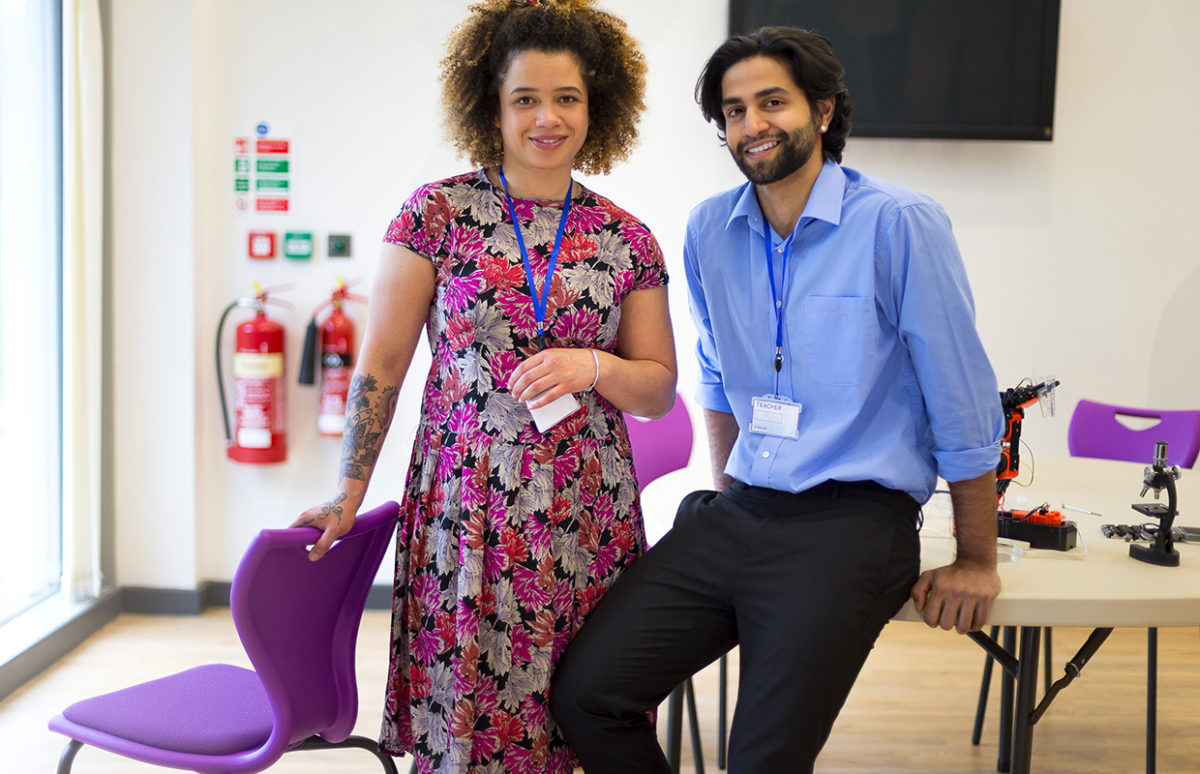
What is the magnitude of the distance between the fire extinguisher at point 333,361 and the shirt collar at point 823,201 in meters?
2.37

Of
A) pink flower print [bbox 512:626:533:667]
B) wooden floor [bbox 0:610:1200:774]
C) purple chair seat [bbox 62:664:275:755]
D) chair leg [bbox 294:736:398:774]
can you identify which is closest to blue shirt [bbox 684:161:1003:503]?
pink flower print [bbox 512:626:533:667]

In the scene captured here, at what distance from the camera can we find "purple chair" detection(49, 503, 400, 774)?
1537 mm

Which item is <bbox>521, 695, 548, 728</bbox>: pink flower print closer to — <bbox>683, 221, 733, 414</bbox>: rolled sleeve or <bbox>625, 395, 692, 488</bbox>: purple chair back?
<bbox>683, 221, 733, 414</bbox>: rolled sleeve

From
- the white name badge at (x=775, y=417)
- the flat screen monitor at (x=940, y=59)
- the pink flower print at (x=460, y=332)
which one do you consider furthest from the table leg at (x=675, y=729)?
the flat screen monitor at (x=940, y=59)

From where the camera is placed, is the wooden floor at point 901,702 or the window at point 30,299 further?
the window at point 30,299

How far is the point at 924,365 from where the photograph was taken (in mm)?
1618

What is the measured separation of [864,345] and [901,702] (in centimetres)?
200

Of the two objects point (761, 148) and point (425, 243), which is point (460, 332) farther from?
point (761, 148)

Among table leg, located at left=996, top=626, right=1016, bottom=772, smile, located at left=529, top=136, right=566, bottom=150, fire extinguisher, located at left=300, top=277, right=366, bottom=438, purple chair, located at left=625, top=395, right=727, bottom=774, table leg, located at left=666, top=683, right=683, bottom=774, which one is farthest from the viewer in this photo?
fire extinguisher, located at left=300, top=277, right=366, bottom=438

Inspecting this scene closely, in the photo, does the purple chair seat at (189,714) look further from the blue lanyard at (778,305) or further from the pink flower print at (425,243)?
the blue lanyard at (778,305)

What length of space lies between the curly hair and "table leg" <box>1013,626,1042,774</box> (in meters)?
1.23

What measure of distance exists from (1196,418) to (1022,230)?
108 centimetres

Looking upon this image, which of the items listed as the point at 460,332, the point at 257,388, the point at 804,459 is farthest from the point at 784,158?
the point at 257,388

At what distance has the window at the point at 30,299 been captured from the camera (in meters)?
3.28
